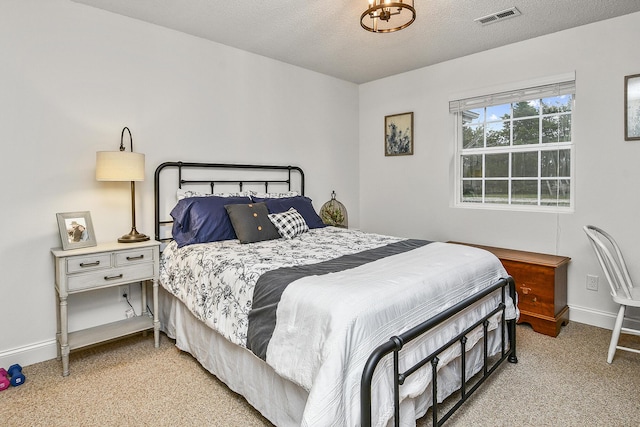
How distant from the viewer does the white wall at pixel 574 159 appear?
302 cm

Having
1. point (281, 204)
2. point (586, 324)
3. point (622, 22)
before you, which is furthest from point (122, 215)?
point (622, 22)

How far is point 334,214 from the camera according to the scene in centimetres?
443

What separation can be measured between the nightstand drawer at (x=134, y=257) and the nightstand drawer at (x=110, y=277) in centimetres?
4

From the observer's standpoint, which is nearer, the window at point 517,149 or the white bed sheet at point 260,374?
the white bed sheet at point 260,374

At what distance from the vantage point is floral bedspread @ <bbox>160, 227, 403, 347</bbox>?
202cm

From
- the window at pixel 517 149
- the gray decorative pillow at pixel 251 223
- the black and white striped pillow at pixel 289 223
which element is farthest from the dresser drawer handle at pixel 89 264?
the window at pixel 517 149

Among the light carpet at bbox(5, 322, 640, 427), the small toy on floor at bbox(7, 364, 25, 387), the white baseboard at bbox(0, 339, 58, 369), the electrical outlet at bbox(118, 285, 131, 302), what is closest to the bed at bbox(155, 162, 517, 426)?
the light carpet at bbox(5, 322, 640, 427)

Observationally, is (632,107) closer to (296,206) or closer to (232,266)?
(296,206)

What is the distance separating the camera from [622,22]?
9.71 ft

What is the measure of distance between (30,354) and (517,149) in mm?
4399

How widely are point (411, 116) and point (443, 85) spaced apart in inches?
18.8

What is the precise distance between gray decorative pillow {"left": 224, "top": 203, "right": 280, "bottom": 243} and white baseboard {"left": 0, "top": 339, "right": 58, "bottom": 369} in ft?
5.02

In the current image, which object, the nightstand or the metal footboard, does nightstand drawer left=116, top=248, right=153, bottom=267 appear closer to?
the nightstand

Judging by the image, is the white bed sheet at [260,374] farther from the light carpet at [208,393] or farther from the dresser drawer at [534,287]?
the dresser drawer at [534,287]
